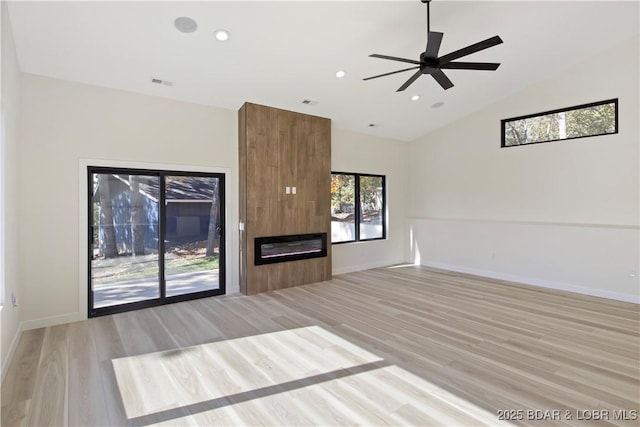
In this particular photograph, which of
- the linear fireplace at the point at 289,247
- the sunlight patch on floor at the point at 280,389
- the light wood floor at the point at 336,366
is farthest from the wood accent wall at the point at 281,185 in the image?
the sunlight patch on floor at the point at 280,389

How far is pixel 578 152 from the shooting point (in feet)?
17.3

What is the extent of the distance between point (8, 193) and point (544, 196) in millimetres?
7496

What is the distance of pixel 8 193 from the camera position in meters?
2.96

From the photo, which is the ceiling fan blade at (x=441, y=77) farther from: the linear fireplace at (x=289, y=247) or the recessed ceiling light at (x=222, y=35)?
the linear fireplace at (x=289, y=247)

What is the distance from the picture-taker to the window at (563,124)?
5.00 metres

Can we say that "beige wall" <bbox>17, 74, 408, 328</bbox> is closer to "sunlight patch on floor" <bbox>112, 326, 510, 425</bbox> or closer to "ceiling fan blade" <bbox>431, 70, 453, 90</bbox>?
"sunlight patch on floor" <bbox>112, 326, 510, 425</bbox>

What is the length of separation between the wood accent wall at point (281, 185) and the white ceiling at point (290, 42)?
37 centimetres

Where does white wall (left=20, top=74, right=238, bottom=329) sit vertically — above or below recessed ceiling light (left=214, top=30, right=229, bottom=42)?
below

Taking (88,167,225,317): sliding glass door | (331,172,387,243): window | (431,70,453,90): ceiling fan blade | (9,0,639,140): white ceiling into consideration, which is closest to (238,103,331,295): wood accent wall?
(9,0,639,140): white ceiling

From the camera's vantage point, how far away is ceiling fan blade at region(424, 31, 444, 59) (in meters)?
3.03

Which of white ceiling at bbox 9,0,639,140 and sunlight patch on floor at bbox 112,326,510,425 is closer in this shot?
sunlight patch on floor at bbox 112,326,510,425

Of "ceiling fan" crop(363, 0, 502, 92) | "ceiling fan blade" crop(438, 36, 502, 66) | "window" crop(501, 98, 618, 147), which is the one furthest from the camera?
"window" crop(501, 98, 618, 147)

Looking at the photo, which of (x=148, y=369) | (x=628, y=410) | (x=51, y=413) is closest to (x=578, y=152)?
(x=628, y=410)

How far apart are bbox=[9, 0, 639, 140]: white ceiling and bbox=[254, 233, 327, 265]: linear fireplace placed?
2234 millimetres
